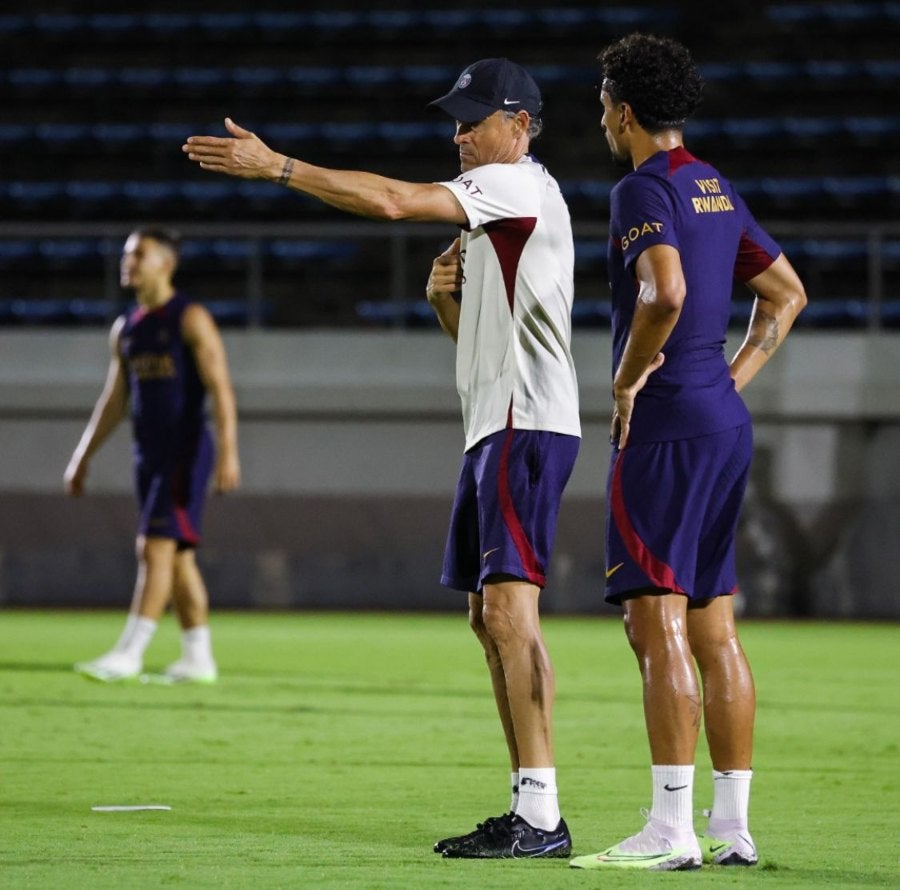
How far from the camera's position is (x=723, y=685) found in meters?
4.74

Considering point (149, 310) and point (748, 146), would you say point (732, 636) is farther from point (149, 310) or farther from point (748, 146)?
point (748, 146)

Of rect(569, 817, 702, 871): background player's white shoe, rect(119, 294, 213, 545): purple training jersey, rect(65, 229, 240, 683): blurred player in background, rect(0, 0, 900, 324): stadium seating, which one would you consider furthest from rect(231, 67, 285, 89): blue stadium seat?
rect(569, 817, 702, 871): background player's white shoe

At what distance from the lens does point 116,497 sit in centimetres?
1623

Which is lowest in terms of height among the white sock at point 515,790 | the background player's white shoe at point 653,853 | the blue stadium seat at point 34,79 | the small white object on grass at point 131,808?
the small white object on grass at point 131,808

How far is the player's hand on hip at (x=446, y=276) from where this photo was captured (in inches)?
198

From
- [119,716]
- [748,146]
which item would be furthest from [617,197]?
[748,146]

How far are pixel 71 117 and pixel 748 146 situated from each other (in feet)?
23.4

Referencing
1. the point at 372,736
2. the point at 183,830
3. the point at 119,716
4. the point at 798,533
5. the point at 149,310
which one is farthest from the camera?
the point at 798,533

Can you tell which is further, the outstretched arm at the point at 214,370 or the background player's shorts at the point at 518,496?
the outstretched arm at the point at 214,370

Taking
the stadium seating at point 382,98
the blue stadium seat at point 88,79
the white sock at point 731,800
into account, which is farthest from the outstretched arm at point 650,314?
the blue stadium seat at point 88,79

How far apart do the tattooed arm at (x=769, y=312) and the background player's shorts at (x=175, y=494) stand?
16.2 feet

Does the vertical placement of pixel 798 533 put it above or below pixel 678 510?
below

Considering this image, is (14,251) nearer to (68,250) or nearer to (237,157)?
(68,250)

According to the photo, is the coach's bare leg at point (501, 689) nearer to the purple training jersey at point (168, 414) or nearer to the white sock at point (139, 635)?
the white sock at point (139, 635)
